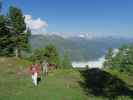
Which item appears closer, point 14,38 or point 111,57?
point 14,38

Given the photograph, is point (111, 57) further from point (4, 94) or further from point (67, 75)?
point (4, 94)

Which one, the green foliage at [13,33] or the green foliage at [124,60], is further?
the green foliage at [124,60]

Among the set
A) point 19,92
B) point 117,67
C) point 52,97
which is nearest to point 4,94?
point 19,92

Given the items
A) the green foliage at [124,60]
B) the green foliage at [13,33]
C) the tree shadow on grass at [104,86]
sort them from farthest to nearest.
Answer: the green foliage at [124,60] → the green foliage at [13,33] → the tree shadow on grass at [104,86]

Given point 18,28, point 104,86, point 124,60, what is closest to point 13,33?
point 18,28

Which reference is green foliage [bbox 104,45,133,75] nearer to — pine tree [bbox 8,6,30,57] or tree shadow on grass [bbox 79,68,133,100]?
pine tree [bbox 8,6,30,57]

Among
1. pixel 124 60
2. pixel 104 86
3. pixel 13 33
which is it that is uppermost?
pixel 13 33

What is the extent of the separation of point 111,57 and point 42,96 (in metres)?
126

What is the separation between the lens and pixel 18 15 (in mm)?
102500

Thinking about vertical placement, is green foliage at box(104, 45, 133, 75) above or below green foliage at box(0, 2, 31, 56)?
below

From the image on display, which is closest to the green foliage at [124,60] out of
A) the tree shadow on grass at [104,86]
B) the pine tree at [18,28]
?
the pine tree at [18,28]

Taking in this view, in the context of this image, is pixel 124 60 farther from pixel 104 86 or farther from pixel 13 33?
pixel 104 86

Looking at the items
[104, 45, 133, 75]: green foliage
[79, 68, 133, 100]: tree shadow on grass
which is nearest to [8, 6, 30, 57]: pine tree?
[104, 45, 133, 75]: green foliage

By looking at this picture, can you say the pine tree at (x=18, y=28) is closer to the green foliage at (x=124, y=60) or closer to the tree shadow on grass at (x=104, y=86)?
the green foliage at (x=124, y=60)
